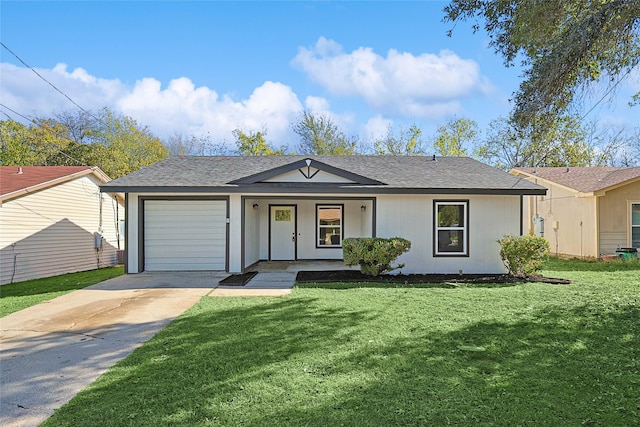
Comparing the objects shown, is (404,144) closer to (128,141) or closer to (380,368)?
(128,141)

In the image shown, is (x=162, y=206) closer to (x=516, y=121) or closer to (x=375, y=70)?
(x=516, y=121)

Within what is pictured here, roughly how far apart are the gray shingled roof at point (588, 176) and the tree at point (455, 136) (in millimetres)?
11367

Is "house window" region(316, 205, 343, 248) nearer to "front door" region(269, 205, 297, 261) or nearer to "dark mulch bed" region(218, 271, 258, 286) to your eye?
"front door" region(269, 205, 297, 261)

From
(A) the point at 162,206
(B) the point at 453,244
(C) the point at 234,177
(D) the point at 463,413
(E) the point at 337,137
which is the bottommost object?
(D) the point at 463,413

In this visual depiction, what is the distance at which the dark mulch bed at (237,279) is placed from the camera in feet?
31.0

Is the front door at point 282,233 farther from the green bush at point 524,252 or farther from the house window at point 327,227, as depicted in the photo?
the green bush at point 524,252

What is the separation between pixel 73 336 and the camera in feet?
18.2

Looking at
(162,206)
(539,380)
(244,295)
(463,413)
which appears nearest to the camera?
(463,413)

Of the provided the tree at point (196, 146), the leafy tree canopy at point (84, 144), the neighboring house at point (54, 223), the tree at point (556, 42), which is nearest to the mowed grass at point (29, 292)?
the neighboring house at point (54, 223)

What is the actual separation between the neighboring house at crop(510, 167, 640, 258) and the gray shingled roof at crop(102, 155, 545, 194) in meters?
5.20

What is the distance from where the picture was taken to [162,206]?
11297mm

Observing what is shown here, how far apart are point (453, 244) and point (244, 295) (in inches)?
240

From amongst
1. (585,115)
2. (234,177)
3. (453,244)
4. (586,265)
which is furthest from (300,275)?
(586,265)

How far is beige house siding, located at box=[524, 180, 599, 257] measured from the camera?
48.8 feet
